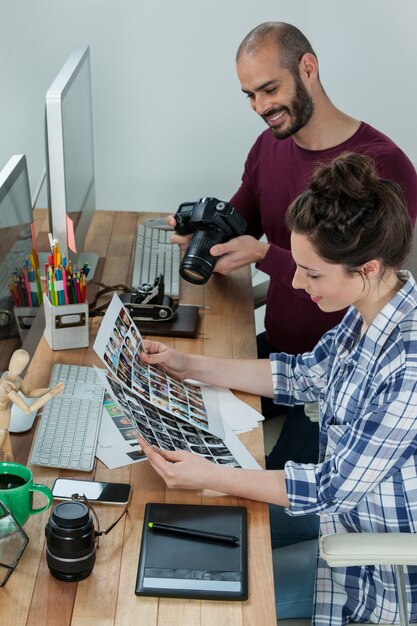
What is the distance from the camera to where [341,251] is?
125 centimetres

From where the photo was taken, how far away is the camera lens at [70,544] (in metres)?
1.11

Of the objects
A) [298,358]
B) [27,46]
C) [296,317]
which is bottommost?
[296,317]

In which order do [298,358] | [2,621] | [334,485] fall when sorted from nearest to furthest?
1. [2,621]
2. [334,485]
3. [298,358]

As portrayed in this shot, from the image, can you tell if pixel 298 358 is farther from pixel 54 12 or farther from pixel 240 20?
pixel 54 12

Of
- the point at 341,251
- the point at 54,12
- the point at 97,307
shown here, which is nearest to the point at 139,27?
the point at 54,12

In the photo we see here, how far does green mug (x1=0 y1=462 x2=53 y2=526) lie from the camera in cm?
116

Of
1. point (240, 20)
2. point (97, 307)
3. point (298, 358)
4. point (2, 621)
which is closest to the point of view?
point (2, 621)

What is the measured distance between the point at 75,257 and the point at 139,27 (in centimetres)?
103

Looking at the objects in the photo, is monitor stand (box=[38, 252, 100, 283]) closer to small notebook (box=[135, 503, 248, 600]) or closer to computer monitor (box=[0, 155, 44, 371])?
computer monitor (box=[0, 155, 44, 371])

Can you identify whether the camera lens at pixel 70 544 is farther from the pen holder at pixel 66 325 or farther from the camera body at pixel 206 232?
the camera body at pixel 206 232

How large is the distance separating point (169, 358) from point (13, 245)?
0.39 metres

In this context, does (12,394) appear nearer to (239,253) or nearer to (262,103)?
(239,253)

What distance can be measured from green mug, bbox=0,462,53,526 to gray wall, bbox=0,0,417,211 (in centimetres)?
188

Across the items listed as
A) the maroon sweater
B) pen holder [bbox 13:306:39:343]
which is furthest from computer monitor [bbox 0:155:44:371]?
the maroon sweater
